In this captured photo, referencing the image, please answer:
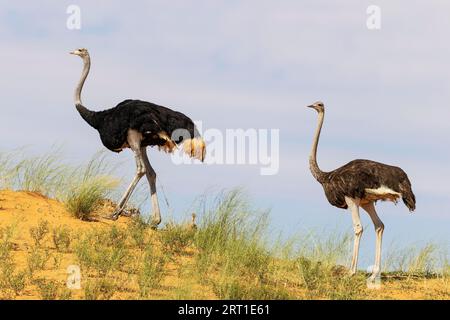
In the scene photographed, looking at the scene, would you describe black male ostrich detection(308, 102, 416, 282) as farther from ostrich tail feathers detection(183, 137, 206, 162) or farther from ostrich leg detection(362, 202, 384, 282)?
ostrich tail feathers detection(183, 137, 206, 162)

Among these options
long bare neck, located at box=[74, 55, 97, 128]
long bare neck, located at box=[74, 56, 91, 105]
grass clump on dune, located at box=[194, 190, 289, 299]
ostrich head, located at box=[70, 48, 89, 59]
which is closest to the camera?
grass clump on dune, located at box=[194, 190, 289, 299]

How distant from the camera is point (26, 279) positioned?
1114 centimetres

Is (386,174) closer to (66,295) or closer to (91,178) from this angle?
(66,295)

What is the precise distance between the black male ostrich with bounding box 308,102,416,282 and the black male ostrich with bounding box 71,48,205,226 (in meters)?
3.08

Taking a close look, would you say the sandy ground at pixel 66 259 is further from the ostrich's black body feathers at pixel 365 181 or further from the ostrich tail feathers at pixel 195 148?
the ostrich tail feathers at pixel 195 148

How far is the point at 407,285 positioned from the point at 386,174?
2.07m

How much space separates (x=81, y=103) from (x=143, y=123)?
229cm

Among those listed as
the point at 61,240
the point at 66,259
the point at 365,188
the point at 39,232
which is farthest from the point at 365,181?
the point at 39,232

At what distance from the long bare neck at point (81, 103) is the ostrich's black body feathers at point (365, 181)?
5.38 metres

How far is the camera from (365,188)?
1280cm

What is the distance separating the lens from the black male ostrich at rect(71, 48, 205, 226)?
592 inches

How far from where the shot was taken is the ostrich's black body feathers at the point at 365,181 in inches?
502

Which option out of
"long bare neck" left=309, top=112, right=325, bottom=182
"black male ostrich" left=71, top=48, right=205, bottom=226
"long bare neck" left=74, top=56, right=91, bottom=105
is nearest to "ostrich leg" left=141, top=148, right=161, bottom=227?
"black male ostrich" left=71, top=48, right=205, bottom=226
